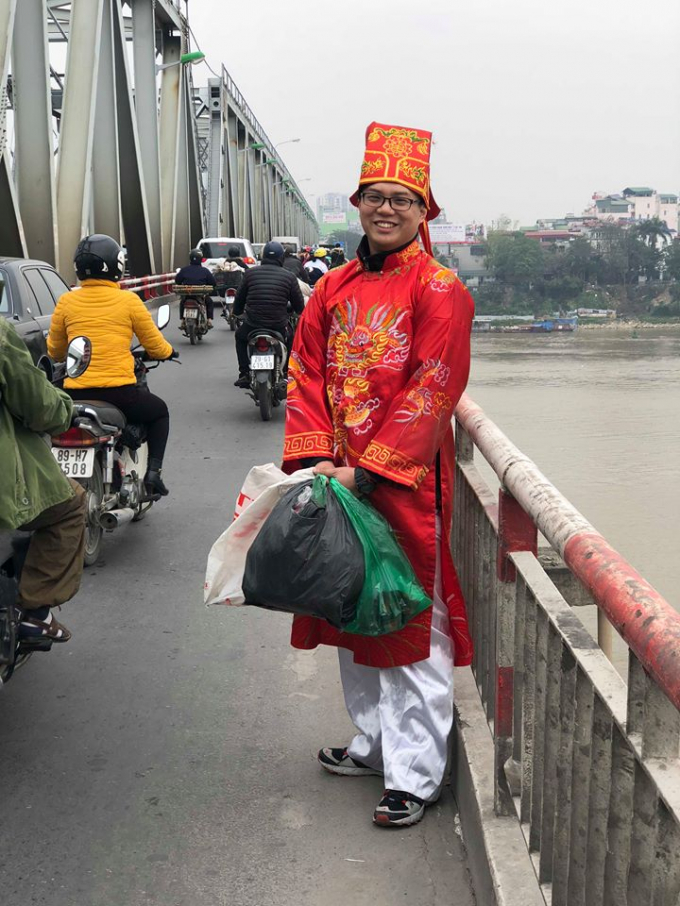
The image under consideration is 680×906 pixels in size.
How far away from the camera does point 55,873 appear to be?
299 cm

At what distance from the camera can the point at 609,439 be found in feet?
39.5

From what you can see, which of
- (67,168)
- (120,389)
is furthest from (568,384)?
(120,389)

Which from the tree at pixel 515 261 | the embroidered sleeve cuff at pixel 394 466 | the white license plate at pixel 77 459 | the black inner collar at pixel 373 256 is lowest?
the tree at pixel 515 261

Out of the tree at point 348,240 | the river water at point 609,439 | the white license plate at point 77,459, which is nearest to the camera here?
the white license plate at point 77,459

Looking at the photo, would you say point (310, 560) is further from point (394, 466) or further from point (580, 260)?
point (580, 260)

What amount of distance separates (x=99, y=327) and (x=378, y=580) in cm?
334

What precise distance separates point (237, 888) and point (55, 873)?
1.52 ft

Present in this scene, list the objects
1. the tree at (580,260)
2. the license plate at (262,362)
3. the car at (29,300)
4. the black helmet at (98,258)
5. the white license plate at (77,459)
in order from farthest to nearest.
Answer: the tree at (580,260), the license plate at (262,362), the car at (29,300), the black helmet at (98,258), the white license plate at (77,459)

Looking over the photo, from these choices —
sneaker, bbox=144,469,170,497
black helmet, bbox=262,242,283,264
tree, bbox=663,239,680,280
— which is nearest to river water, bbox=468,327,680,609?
black helmet, bbox=262,242,283,264

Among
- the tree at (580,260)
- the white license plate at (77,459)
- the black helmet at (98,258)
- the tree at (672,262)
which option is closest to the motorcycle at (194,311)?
the black helmet at (98,258)

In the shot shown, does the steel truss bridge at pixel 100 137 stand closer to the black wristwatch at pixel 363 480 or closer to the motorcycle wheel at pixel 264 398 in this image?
the motorcycle wheel at pixel 264 398

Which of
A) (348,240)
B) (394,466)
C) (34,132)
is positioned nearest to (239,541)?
(394,466)

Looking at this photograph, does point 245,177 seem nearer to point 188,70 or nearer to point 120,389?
point 188,70

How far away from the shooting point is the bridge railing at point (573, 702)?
159cm
